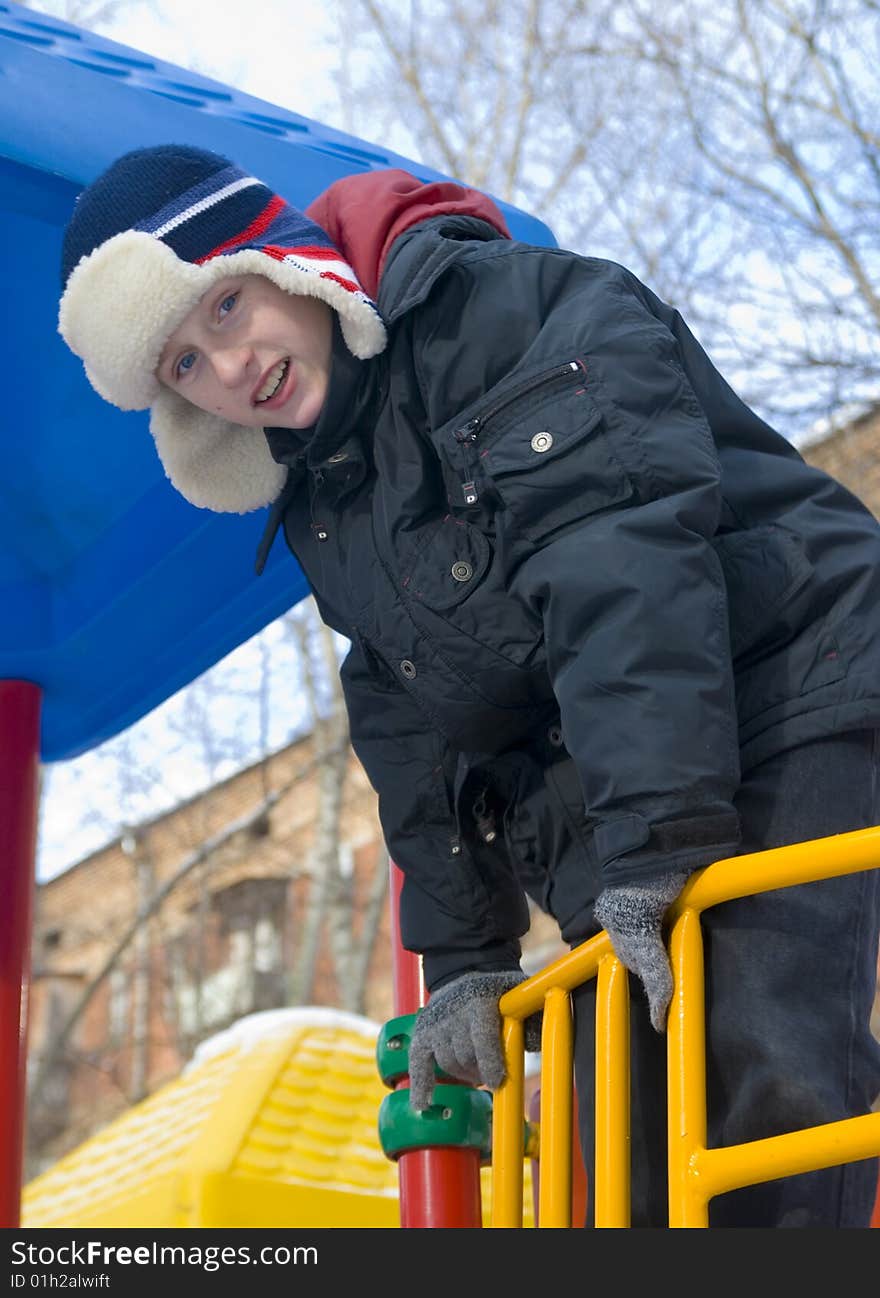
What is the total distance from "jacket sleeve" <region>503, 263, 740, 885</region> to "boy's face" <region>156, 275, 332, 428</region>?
15.3 inches

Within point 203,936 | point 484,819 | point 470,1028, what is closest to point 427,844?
point 484,819

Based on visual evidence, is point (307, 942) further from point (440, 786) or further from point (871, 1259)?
point (871, 1259)

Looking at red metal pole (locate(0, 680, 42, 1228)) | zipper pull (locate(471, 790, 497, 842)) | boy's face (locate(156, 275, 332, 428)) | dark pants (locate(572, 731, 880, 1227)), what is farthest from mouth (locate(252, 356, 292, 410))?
red metal pole (locate(0, 680, 42, 1228))

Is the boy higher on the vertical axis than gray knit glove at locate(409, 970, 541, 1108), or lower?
higher

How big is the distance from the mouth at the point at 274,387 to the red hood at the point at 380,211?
14cm

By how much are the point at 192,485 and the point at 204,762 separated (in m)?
10.5

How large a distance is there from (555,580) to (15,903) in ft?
5.20

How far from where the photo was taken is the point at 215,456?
211cm

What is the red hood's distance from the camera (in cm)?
197

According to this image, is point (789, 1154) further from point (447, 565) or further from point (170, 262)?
point (170, 262)

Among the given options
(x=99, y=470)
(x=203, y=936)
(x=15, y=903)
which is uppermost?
(x=203, y=936)

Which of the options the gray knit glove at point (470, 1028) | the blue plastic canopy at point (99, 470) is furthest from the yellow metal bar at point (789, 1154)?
the blue plastic canopy at point (99, 470)

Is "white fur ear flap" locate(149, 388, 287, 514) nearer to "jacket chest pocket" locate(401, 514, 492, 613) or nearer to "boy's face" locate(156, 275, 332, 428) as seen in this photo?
"boy's face" locate(156, 275, 332, 428)

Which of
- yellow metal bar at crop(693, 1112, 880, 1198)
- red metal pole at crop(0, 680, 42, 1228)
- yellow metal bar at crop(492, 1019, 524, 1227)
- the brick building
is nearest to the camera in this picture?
yellow metal bar at crop(693, 1112, 880, 1198)
